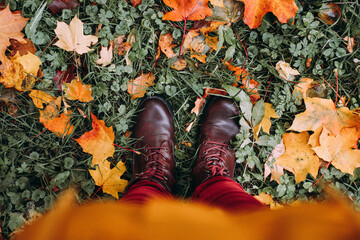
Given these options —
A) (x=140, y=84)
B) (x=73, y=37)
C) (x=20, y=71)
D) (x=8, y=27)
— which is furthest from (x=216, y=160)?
(x=8, y=27)

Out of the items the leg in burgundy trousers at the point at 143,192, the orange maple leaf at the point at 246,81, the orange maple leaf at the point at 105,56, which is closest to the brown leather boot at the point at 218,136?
the orange maple leaf at the point at 246,81

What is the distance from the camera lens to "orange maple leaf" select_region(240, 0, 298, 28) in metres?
1.33

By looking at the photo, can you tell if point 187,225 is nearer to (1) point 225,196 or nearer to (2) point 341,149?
(1) point 225,196

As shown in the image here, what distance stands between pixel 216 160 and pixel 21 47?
1.33m

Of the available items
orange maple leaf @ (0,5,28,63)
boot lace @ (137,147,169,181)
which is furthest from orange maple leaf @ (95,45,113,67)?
boot lace @ (137,147,169,181)

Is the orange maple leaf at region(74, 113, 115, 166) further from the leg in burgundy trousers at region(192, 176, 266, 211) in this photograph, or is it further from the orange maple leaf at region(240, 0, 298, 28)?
the orange maple leaf at region(240, 0, 298, 28)

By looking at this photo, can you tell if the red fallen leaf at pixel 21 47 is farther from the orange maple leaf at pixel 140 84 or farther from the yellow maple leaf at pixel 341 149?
the yellow maple leaf at pixel 341 149

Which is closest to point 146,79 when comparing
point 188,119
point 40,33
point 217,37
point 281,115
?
point 188,119

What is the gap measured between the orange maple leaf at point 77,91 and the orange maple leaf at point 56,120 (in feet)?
0.23

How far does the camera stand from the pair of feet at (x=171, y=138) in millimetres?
1486

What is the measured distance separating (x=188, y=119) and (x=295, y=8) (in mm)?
879

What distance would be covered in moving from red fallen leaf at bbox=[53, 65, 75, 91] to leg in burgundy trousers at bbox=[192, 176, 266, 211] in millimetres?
995

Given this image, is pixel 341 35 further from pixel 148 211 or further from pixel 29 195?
pixel 29 195

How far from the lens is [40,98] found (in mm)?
1446
